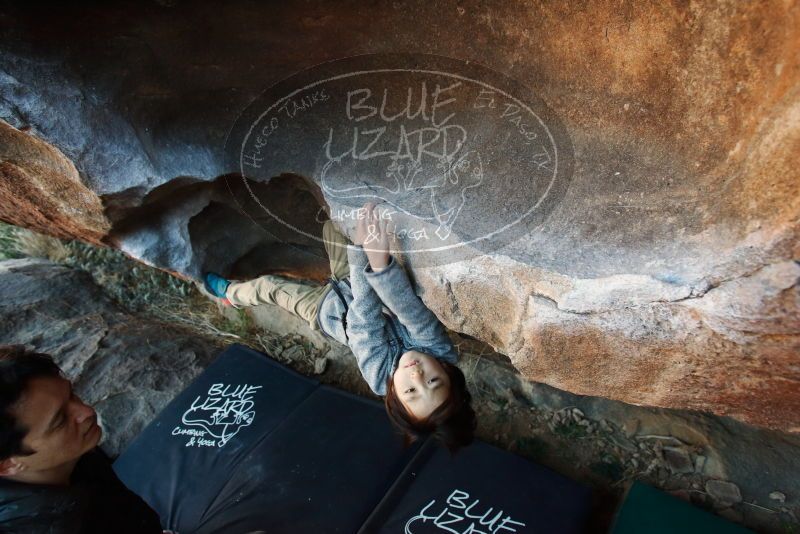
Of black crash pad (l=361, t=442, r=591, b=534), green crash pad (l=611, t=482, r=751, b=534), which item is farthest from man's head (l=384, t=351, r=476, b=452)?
green crash pad (l=611, t=482, r=751, b=534)

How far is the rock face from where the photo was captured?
2082mm

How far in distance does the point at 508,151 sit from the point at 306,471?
117cm

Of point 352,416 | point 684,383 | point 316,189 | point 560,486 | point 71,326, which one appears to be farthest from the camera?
point 71,326

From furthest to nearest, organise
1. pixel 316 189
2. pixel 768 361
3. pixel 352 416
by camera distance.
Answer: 1. pixel 352 416
2. pixel 316 189
3. pixel 768 361

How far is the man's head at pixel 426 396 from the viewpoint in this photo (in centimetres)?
132

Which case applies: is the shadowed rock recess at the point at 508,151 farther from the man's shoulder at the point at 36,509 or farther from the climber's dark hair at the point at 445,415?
the man's shoulder at the point at 36,509

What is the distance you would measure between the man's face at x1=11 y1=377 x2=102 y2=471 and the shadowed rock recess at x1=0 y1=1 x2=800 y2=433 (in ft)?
1.45

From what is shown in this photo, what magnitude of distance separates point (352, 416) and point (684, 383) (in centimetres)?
117

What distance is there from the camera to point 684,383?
39.6 inches

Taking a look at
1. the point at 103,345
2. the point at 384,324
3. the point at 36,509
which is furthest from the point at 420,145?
the point at 103,345

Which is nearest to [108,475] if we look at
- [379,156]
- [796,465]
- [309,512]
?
[309,512]

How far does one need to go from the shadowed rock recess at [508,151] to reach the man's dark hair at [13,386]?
39 centimetres

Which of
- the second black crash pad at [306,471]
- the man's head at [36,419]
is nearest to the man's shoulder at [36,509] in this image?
the man's head at [36,419]

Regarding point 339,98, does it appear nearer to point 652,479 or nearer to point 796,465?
point 652,479
